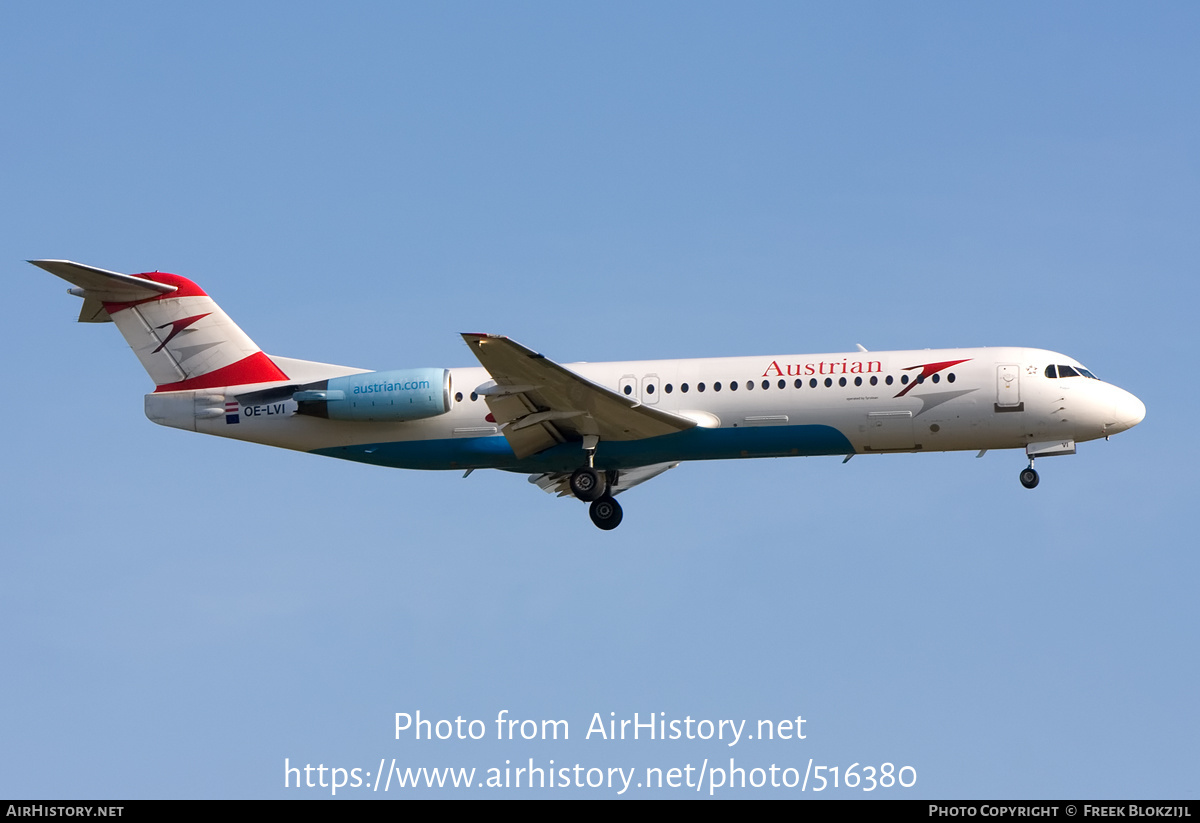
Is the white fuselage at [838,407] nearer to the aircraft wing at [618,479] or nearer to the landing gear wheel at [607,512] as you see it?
the landing gear wheel at [607,512]

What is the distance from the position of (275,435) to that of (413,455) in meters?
3.14

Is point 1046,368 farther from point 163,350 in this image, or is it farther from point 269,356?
point 163,350

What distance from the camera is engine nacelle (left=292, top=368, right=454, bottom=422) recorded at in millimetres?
30906

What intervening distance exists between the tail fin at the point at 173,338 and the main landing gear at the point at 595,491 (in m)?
7.06

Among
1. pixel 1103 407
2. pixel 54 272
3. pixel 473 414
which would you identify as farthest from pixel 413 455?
pixel 1103 407

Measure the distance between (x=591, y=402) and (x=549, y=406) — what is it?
90cm

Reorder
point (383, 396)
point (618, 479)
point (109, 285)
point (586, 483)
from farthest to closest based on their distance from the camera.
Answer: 1. point (618, 479)
2. point (109, 285)
3. point (586, 483)
4. point (383, 396)

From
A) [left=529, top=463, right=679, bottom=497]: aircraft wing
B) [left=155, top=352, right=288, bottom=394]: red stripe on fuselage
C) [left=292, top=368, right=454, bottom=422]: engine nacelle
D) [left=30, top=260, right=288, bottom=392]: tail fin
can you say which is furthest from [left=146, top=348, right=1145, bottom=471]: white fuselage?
[left=30, top=260, right=288, bottom=392]: tail fin

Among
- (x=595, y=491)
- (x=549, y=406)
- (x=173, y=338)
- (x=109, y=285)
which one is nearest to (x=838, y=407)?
(x=595, y=491)

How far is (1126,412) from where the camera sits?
30.3m

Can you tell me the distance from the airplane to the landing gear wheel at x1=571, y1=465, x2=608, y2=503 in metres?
0.03

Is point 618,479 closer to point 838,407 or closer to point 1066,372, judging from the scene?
point 838,407

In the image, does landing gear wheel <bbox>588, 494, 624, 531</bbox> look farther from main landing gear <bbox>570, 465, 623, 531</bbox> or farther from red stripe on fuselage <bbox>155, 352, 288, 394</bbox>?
red stripe on fuselage <bbox>155, 352, 288, 394</bbox>

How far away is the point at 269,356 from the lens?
1297 inches
